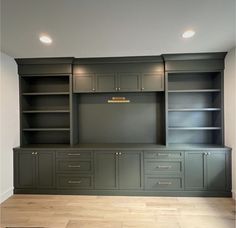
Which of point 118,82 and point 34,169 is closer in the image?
point 34,169

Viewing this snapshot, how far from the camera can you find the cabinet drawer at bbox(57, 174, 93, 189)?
10.6ft

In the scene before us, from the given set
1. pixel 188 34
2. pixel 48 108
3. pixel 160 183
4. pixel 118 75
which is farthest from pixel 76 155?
pixel 188 34

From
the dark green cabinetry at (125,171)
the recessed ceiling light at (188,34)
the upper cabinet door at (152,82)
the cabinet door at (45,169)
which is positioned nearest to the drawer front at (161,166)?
the dark green cabinetry at (125,171)

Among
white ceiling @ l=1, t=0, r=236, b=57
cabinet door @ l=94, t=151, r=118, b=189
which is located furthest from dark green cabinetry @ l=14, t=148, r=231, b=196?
white ceiling @ l=1, t=0, r=236, b=57

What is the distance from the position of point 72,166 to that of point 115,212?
112 centimetres

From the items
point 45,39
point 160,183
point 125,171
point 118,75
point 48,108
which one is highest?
point 45,39

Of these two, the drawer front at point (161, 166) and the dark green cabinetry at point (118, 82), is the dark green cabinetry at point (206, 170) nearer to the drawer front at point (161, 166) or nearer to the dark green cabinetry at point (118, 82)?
the drawer front at point (161, 166)

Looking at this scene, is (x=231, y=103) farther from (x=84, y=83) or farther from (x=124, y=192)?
(x=84, y=83)

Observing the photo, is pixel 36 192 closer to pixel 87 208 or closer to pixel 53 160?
pixel 53 160

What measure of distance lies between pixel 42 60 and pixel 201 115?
3.30 metres

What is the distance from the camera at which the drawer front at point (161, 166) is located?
3.14 m

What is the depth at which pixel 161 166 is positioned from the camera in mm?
3156

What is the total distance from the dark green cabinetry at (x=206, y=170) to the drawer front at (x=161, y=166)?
17cm

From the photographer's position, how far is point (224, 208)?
8.98 ft
